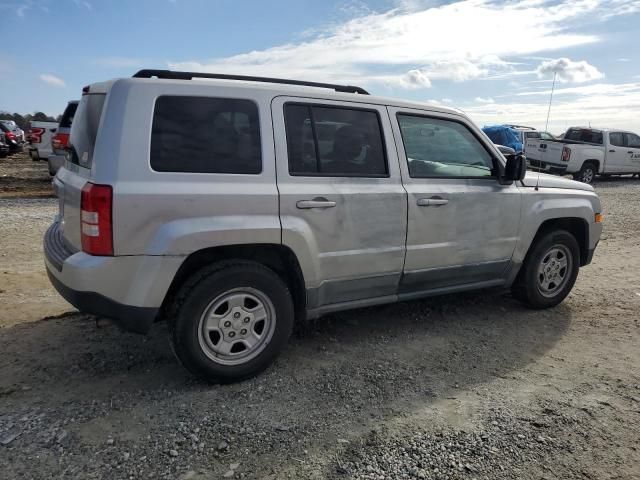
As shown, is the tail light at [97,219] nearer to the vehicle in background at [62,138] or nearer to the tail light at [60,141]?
the vehicle in background at [62,138]

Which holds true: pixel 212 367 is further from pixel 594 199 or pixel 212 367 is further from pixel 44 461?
pixel 594 199

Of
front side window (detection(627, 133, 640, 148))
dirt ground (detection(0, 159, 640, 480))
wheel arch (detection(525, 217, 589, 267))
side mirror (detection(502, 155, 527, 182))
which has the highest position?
front side window (detection(627, 133, 640, 148))

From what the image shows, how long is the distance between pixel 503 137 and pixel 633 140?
4729mm

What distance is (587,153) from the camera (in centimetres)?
1741

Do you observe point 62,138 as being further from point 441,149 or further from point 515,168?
point 515,168

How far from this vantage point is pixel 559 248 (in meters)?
5.05

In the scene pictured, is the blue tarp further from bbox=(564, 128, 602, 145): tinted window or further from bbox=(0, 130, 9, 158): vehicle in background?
bbox=(0, 130, 9, 158): vehicle in background


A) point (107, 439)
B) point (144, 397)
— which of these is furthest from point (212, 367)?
point (107, 439)

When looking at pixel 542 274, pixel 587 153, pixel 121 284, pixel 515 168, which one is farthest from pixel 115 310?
pixel 587 153

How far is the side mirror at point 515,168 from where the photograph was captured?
4375 mm

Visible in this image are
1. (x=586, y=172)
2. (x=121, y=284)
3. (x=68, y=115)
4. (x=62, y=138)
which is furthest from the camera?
(x=586, y=172)

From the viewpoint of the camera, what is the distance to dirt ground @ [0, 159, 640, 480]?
270 centimetres

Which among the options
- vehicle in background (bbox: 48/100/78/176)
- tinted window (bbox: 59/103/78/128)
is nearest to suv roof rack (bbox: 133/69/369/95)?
vehicle in background (bbox: 48/100/78/176)

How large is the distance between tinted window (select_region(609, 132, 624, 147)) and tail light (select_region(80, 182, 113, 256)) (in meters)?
19.3
